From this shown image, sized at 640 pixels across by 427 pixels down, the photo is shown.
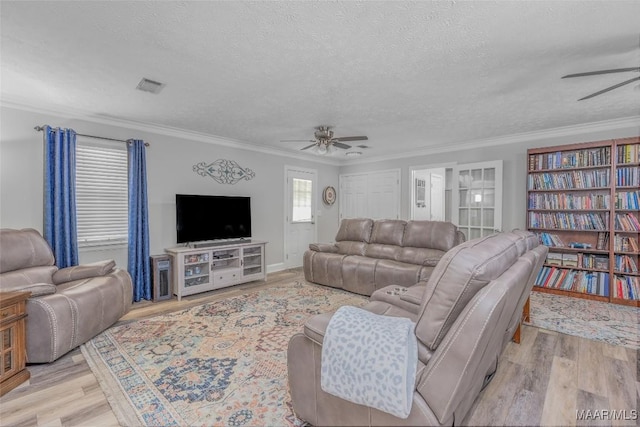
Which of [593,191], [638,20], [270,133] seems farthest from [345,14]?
[593,191]

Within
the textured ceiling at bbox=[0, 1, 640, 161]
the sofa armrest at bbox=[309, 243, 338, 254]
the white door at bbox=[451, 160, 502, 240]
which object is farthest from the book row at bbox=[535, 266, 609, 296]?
the sofa armrest at bbox=[309, 243, 338, 254]

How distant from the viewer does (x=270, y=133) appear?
4.61 metres

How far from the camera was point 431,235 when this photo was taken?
4.27 metres

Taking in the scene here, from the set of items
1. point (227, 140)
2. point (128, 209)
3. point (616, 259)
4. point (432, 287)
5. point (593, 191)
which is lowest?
point (616, 259)

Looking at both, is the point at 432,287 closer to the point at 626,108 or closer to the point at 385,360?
the point at 385,360

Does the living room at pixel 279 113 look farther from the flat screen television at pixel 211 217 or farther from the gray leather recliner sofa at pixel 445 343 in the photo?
the gray leather recliner sofa at pixel 445 343

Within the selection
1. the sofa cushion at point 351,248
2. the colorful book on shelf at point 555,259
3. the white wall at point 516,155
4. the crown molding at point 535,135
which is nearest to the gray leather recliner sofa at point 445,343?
the sofa cushion at point 351,248

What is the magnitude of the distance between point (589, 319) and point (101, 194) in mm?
6068

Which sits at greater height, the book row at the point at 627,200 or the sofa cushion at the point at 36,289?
the book row at the point at 627,200

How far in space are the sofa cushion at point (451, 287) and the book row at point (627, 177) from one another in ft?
12.9

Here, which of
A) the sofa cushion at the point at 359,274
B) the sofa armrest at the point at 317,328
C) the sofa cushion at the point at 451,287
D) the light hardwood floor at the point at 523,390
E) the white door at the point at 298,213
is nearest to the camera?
the sofa cushion at the point at 451,287

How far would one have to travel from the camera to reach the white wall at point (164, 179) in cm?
323

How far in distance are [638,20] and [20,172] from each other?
5.59 metres

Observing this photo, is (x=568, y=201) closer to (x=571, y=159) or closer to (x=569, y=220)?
(x=569, y=220)
